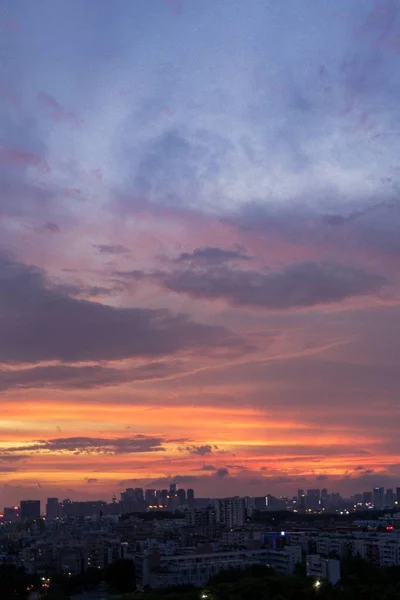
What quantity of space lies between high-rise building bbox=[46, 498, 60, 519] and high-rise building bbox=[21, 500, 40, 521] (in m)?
3.59

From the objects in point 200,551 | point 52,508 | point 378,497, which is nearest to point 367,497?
point 378,497

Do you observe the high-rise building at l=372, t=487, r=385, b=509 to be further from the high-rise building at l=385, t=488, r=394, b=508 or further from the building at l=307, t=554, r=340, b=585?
the building at l=307, t=554, r=340, b=585

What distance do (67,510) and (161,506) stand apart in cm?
1189

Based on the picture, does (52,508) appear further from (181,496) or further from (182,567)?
(182,567)

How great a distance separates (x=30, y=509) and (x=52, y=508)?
5057 mm

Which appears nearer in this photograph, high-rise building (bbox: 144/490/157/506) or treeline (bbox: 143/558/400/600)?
treeline (bbox: 143/558/400/600)

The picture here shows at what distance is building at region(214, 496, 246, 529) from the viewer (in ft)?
157

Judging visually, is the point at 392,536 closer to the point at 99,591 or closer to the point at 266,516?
the point at 99,591

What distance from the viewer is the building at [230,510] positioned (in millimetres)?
47769

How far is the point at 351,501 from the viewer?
263 feet

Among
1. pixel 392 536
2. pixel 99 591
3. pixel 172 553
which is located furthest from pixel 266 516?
pixel 99 591

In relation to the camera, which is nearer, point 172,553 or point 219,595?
point 219,595

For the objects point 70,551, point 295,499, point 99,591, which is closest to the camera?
point 99,591

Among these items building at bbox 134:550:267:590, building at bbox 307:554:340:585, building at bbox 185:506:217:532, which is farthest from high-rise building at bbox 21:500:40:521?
building at bbox 307:554:340:585
